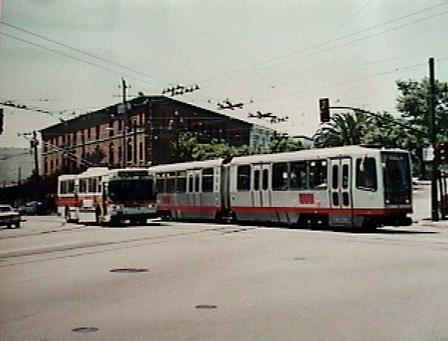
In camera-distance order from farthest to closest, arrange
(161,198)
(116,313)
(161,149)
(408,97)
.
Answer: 1. (408,97)
2. (161,149)
3. (161,198)
4. (116,313)

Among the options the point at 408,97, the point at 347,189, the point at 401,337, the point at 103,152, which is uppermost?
the point at 408,97

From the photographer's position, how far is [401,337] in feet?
25.9

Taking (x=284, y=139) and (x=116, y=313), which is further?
(x=284, y=139)

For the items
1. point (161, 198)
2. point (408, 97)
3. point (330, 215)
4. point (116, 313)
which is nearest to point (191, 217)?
point (161, 198)

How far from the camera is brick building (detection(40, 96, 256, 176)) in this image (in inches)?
2104

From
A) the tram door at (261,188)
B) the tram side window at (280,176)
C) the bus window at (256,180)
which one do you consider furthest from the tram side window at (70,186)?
the tram side window at (280,176)

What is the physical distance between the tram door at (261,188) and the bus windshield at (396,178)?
5945mm

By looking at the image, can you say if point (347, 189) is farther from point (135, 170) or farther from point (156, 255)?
point (135, 170)

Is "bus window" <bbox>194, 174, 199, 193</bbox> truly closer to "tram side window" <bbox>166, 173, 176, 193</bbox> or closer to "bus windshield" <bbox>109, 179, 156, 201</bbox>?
"tram side window" <bbox>166, 173, 176, 193</bbox>

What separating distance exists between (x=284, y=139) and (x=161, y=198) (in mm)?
34581

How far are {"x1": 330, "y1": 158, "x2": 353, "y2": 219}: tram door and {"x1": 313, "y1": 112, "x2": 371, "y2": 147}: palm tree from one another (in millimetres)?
46917

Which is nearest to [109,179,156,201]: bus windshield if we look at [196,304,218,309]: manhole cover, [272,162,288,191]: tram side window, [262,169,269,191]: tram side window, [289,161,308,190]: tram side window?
[262,169,269,191]: tram side window

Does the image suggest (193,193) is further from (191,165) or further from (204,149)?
(204,149)

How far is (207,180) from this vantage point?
3475 centimetres
